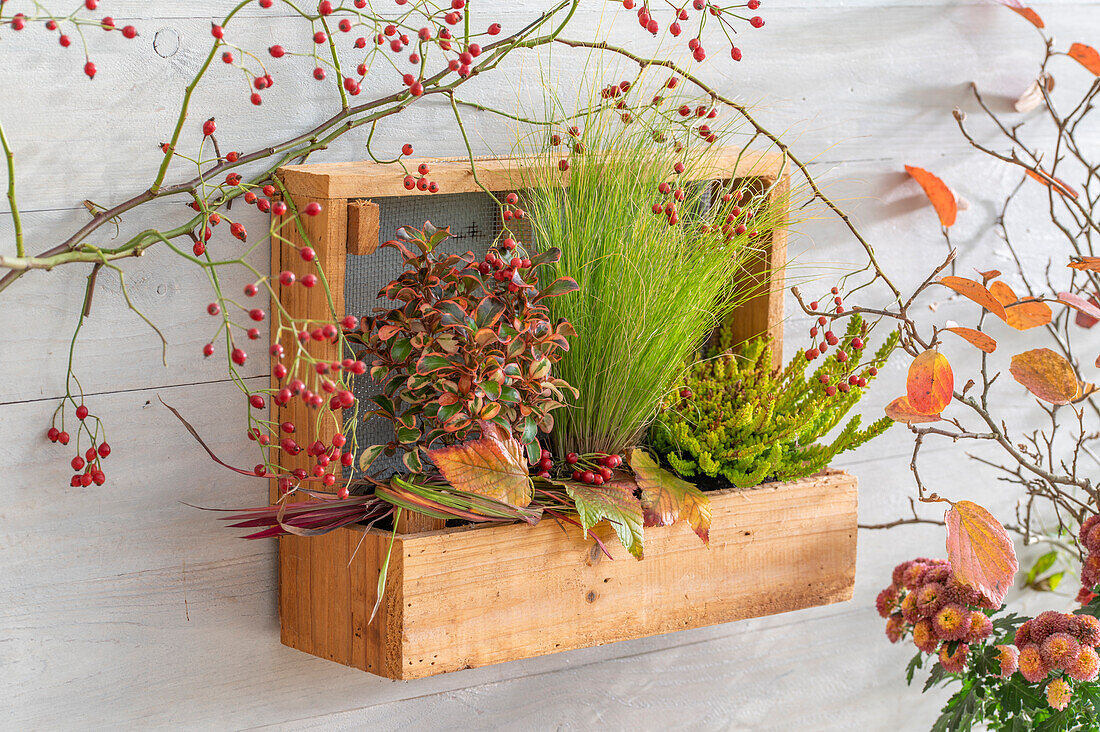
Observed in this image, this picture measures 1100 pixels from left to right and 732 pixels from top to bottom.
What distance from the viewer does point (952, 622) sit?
1.15 meters

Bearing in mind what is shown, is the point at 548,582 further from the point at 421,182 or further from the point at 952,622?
the point at 952,622

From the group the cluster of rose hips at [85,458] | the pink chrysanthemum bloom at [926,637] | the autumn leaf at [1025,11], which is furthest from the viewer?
the autumn leaf at [1025,11]

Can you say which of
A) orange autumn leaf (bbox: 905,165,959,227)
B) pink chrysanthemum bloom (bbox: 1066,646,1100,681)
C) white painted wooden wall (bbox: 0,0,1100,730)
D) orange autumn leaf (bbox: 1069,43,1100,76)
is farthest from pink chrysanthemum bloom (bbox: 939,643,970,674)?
orange autumn leaf (bbox: 1069,43,1100,76)

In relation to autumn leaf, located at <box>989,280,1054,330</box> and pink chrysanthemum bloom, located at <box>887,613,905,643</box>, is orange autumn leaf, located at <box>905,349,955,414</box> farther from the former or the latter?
pink chrysanthemum bloom, located at <box>887,613,905,643</box>

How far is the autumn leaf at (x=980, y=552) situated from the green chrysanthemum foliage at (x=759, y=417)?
13 centimetres

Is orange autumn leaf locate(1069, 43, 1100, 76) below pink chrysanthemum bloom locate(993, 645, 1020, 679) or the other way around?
the other way around

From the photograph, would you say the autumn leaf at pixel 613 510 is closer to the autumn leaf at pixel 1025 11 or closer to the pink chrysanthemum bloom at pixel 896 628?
the pink chrysanthemum bloom at pixel 896 628

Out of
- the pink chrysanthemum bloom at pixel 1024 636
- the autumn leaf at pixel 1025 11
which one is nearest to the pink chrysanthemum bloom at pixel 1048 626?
the pink chrysanthemum bloom at pixel 1024 636

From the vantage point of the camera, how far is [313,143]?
92cm

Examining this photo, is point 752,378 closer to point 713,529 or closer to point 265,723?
point 713,529

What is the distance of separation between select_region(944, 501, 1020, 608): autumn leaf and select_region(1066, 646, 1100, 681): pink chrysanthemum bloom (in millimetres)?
93

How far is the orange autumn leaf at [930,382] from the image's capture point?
1.07 m

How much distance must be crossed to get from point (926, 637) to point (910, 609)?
0.04m

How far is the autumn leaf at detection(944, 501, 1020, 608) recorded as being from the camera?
1.06m
